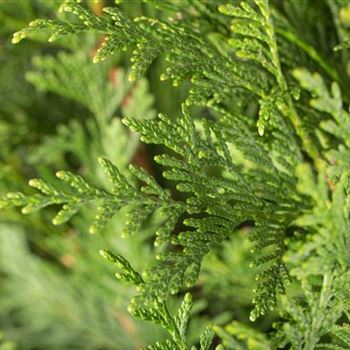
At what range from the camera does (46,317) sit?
1753mm

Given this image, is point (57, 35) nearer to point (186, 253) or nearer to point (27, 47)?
point (186, 253)

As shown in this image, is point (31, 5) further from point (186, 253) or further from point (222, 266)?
point (186, 253)

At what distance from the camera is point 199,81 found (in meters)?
0.77

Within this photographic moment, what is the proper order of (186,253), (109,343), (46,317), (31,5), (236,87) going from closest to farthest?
(186,253)
(236,87)
(31,5)
(109,343)
(46,317)

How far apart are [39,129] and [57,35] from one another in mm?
936

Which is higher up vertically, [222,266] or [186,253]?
[186,253]

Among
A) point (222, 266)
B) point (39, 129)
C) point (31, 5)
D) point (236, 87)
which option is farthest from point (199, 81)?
point (39, 129)

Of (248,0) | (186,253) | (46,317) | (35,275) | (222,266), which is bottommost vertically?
(46,317)

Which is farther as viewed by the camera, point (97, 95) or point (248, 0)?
point (97, 95)

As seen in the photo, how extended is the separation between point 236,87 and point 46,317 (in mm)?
1135

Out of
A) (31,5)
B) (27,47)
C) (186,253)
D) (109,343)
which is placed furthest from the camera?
(109,343)

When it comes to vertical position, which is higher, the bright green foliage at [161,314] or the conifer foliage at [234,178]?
the conifer foliage at [234,178]

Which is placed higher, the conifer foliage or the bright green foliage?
Result: the conifer foliage

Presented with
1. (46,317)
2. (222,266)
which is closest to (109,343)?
(46,317)
